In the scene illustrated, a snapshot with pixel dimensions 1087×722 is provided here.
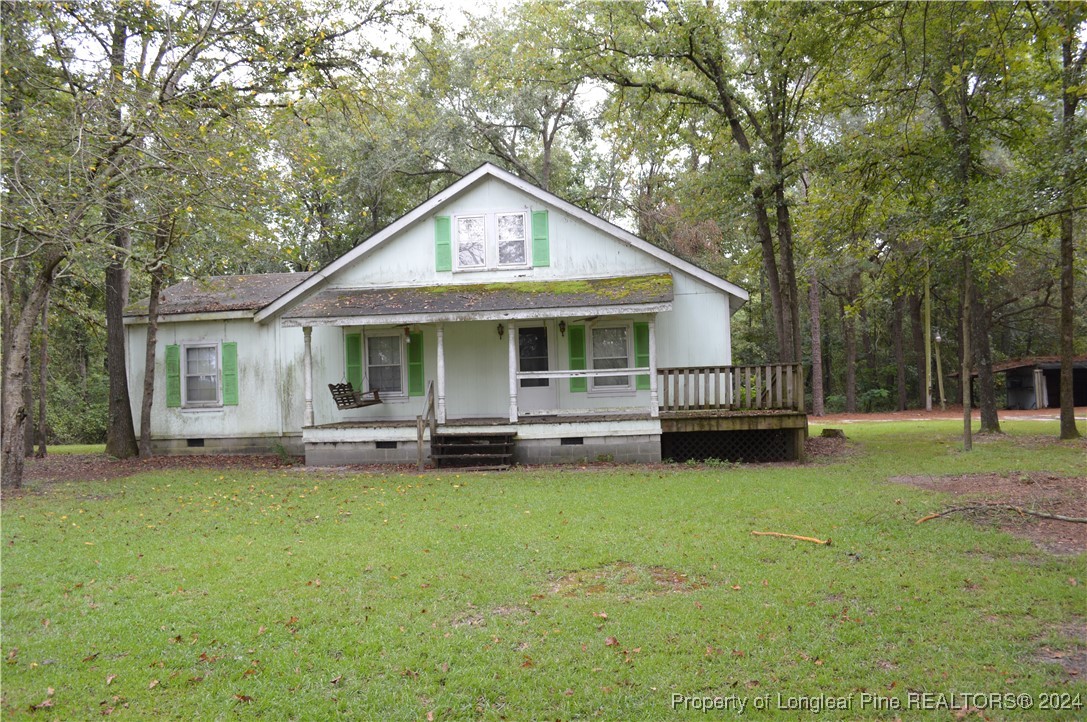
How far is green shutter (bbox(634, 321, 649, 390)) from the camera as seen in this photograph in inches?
635

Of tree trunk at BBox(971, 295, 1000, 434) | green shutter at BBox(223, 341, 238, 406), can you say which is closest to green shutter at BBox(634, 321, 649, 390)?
tree trunk at BBox(971, 295, 1000, 434)

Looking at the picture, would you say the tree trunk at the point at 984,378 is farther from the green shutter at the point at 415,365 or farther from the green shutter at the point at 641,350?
the green shutter at the point at 415,365

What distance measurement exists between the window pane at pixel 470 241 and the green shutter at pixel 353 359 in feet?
10.3

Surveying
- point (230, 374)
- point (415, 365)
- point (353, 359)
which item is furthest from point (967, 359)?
point (230, 374)

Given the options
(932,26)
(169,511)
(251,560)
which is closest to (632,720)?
(251,560)

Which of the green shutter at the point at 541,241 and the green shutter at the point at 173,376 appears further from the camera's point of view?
the green shutter at the point at 173,376

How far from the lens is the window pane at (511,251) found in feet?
54.0

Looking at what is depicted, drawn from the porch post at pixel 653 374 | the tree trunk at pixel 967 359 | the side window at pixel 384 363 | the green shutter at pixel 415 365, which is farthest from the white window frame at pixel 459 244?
the tree trunk at pixel 967 359

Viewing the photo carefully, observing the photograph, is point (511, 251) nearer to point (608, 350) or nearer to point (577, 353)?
point (577, 353)

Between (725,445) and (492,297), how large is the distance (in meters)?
6.04

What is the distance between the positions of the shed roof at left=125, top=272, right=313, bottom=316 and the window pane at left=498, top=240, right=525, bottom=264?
16.2 feet

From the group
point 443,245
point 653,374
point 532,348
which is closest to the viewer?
point 653,374

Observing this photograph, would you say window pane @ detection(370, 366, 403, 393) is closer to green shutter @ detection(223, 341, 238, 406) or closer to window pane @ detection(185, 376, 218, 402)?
green shutter @ detection(223, 341, 238, 406)

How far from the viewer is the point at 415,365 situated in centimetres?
1664
